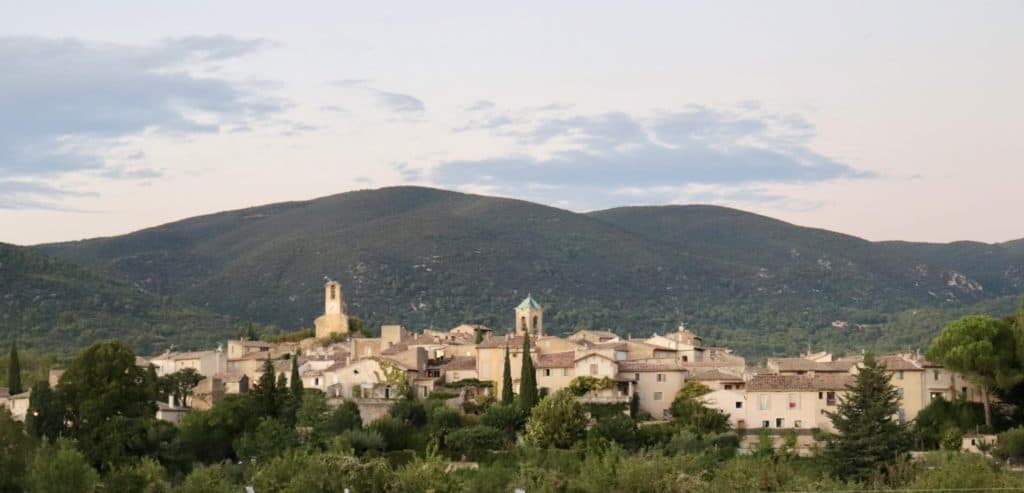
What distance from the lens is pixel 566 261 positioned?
14775cm

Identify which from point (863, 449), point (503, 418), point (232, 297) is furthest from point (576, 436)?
point (232, 297)

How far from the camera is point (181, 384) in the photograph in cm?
6700

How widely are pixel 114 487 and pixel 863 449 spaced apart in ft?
61.8

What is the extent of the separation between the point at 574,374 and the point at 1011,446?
14406 mm

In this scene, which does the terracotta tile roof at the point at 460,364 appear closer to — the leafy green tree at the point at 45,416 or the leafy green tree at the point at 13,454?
the leafy green tree at the point at 45,416

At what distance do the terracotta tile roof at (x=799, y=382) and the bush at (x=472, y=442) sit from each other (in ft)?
27.4

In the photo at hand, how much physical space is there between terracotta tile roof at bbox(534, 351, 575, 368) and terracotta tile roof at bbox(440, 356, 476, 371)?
2.99 meters

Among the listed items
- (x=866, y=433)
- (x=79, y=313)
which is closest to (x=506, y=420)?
(x=866, y=433)

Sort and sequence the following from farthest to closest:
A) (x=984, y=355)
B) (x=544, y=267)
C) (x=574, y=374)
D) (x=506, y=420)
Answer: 1. (x=544, y=267)
2. (x=574, y=374)
3. (x=506, y=420)
4. (x=984, y=355)

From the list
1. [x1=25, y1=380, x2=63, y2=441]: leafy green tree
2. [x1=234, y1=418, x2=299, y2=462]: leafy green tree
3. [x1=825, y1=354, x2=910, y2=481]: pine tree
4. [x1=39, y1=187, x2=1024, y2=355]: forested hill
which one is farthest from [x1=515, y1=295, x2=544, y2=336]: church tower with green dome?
[x1=39, y1=187, x2=1024, y2=355]: forested hill

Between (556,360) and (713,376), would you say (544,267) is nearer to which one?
(556,360)

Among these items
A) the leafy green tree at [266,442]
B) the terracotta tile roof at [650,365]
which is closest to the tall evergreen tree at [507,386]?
the terracotta tile roof at [650,365]

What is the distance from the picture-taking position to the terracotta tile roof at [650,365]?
2395 inches

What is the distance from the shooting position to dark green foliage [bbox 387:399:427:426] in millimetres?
57656
